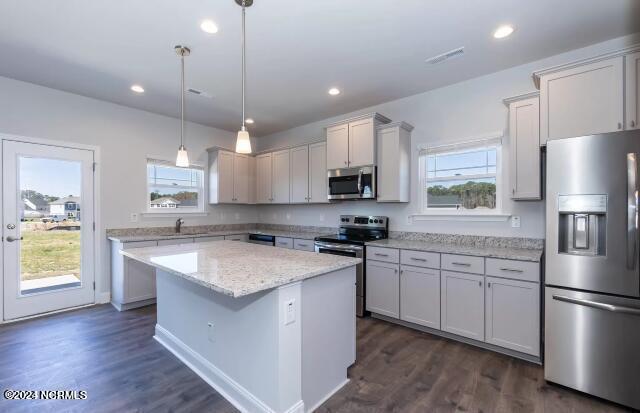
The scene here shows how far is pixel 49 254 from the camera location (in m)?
3.63

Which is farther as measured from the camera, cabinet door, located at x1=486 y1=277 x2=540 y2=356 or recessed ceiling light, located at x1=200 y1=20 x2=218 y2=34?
cabinet door, located at x1=486 y1=277 x2=540 y2=356

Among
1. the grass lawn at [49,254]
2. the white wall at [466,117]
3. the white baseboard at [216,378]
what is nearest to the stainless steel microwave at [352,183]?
the white wall at [466,117]

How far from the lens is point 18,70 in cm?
313

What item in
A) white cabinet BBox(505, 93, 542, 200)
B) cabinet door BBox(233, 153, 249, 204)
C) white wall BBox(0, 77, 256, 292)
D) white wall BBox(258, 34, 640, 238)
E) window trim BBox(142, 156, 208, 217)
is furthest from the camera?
cabinet door BBox(233, 153, 249, 204)

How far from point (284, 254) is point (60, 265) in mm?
3235

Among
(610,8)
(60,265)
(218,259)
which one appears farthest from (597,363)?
(60,265)

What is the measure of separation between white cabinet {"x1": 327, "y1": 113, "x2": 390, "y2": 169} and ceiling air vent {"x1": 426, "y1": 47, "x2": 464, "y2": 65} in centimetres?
95

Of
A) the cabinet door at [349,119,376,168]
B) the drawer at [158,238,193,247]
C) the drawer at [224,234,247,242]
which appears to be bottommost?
the drawer at [224,234,247,242]

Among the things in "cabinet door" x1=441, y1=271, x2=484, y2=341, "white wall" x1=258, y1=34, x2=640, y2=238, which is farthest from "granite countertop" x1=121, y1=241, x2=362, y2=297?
"white wall" x1=258, y1=34, x2=640, y2=238

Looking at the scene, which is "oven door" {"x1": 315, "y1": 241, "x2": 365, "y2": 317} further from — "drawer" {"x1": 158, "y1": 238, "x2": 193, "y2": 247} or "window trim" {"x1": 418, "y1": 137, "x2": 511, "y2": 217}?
"drawer" {"x1": 158, "y1": 238, "x2": 193, "y2": 247}

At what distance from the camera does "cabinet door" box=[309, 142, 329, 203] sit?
14.8 feet

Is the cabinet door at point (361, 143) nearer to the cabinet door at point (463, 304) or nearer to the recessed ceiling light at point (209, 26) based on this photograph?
the cabinet door at point (463, 304)

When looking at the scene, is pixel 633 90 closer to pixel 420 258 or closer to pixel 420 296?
pixel 420 258

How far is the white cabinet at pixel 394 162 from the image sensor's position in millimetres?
3654
